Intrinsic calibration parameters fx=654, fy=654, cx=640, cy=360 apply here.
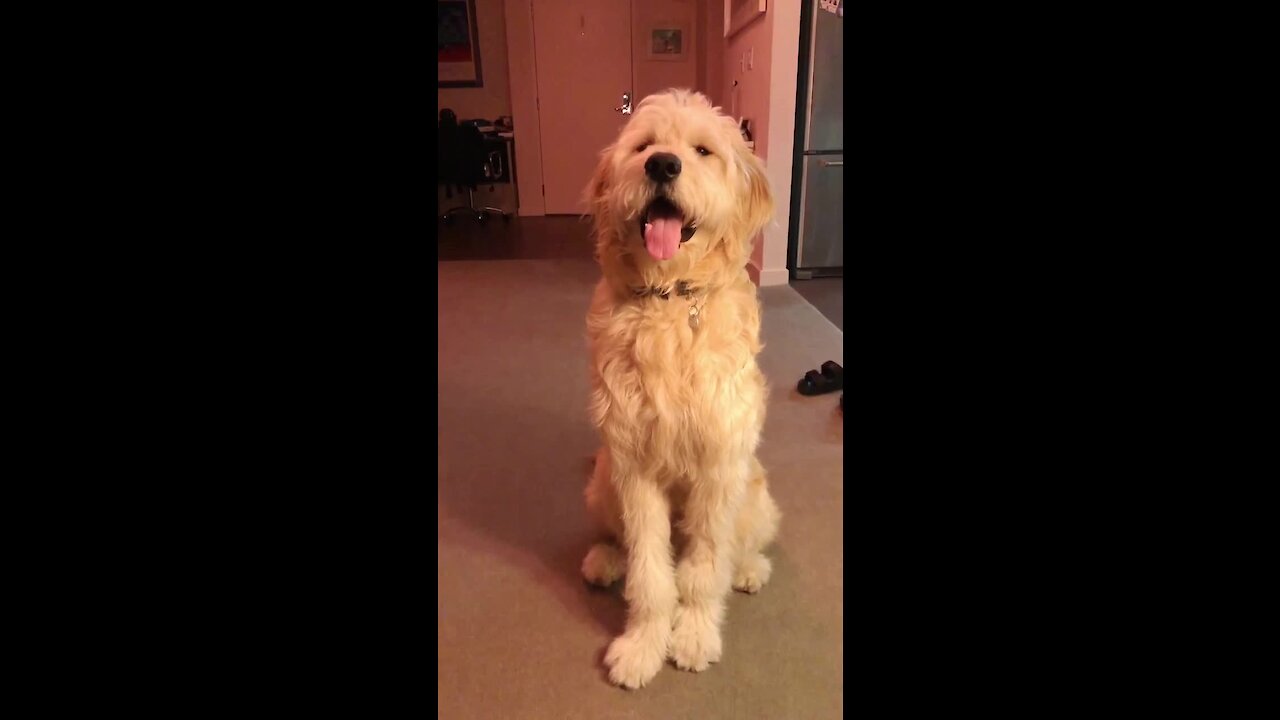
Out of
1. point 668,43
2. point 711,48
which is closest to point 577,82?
point 668,43

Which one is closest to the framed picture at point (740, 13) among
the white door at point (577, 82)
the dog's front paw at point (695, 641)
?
the white door at point (577, 82)

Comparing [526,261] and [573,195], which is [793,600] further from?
[573,195]

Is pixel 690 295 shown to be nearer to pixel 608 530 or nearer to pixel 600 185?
pixel 600 185

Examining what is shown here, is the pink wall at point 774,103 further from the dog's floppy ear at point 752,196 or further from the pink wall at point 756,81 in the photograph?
the dog's floppy ear at point 752,196

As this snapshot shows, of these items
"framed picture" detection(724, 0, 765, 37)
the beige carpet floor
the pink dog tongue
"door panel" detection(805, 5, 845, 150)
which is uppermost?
"framed picture" detection(724, 0, 765, 37)

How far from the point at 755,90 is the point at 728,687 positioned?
3.99 meters

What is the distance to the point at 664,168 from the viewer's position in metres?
1.21

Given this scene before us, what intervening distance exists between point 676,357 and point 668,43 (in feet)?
22.9

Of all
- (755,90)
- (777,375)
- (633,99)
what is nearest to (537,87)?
(633,99)

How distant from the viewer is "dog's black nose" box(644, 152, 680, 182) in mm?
1210

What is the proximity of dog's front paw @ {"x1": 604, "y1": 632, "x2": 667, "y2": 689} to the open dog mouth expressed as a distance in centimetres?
80

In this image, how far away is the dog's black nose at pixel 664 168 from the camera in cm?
121

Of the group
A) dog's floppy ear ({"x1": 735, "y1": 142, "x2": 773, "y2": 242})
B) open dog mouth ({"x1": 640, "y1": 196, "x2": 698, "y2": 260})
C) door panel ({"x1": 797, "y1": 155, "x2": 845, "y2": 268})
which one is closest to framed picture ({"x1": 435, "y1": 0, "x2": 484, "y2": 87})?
door panel ({"x1": 797, "y1": 155, "x2": 845, "y2": 268})

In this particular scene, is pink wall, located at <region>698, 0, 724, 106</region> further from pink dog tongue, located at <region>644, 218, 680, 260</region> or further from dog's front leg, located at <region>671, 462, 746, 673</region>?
dog's front leg, located at <region>671, 462, 746, 673</region>
